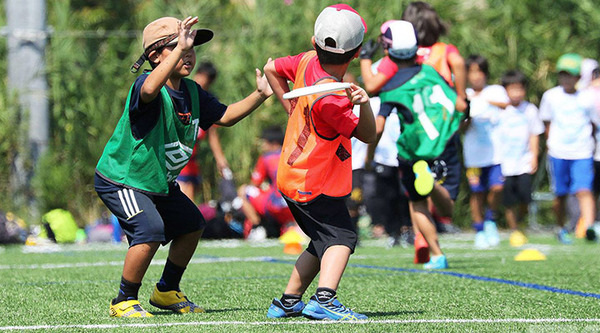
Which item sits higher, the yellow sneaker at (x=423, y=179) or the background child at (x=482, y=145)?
the yellow sneaker at (x=423, y=179)

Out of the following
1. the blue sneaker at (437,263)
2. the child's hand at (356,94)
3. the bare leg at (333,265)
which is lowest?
the blue sneaker at (437,263)

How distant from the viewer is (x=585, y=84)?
11.4 meters

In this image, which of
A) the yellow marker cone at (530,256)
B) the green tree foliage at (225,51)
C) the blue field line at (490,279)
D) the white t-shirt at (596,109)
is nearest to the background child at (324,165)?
the blue field line at (490,279)

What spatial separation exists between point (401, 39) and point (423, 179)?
3.16 ft

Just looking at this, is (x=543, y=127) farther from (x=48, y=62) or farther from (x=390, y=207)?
(x=48, y=62)

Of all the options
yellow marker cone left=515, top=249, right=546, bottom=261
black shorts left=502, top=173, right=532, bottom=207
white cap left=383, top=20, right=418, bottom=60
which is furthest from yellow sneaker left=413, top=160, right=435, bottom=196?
black shorts left=502, top=173, right=532, bottom=207

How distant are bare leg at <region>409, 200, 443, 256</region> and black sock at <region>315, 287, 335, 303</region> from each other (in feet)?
8.60

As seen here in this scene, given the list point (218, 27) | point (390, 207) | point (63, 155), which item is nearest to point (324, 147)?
point (390, 207)

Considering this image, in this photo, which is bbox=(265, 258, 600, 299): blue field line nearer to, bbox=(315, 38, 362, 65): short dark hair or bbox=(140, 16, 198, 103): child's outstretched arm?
bbox=(315, 38, 362, 65): short dark hair

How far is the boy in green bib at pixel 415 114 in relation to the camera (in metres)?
6.84

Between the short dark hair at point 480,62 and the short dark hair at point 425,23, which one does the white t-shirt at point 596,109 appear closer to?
the short dark hair at point 480,62

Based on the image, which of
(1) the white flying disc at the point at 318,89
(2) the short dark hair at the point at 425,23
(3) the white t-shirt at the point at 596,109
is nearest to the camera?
(1) the white flying disc at the point at 318,89

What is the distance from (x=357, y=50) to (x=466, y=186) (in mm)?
8841

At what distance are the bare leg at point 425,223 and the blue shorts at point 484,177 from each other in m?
3.78
